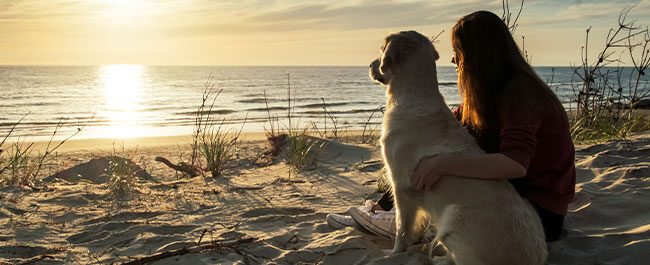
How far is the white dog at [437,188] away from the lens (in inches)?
101

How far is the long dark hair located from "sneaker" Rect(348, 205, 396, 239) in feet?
3.71

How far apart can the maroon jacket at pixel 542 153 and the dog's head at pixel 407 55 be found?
0.69m

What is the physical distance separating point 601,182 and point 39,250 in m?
5.04

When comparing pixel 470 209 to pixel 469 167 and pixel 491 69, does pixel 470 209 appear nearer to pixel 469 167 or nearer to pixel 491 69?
pixel 469 167

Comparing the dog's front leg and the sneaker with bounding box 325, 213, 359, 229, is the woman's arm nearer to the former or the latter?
the dog's front leg

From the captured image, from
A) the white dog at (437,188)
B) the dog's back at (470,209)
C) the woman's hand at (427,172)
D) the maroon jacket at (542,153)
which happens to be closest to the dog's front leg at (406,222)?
the white dog at (437,188)

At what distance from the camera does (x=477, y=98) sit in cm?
300

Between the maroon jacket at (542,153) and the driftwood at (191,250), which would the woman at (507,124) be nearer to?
the maroon jacket at (542,153)

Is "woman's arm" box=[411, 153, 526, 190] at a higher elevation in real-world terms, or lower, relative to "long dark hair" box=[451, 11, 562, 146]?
lower

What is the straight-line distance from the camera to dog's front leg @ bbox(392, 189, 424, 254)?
3146 millimetres

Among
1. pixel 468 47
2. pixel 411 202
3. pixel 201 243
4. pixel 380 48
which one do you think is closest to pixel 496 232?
pixel 411 202

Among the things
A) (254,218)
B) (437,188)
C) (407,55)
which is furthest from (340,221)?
(407,55)

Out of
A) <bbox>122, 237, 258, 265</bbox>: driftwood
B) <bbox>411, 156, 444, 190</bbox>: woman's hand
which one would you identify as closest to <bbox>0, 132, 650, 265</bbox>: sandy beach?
<bbox>122, 237, 258, 265</bbox>: driftwood

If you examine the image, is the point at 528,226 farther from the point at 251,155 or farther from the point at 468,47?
the point at 251,155
